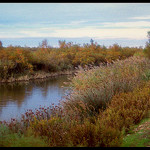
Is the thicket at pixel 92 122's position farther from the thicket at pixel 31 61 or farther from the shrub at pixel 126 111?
the thicket at pixel 31 61

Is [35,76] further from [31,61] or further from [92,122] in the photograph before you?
[92,122]

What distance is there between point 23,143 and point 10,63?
28163 millimetres

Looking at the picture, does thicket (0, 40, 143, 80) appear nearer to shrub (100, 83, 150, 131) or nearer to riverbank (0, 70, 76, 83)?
riverbank (0, 70, 76, 83)

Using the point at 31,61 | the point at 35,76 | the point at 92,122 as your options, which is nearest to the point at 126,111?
the point at 92,122

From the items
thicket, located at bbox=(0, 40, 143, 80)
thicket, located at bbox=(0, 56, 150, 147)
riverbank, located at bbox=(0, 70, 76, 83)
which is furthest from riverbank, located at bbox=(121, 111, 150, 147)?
riverbank, located at bbox=(0, 70, 76, 83)

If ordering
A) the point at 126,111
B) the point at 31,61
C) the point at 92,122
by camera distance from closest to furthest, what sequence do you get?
1. the point at 126,111
2. the point at 92,122
3. the point at 31,61

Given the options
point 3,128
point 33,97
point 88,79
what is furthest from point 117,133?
point 33,97

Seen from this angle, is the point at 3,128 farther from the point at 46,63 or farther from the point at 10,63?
the point at 46,63

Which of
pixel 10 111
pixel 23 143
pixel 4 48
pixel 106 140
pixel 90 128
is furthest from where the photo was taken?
pixel 4 48

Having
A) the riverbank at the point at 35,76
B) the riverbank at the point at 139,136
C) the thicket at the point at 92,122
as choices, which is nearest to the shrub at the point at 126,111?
the thicket at the point at 92,122

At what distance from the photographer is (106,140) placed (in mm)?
5078

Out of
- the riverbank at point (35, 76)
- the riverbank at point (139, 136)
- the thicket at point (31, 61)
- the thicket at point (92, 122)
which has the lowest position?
the riverbank at point (35, 76)

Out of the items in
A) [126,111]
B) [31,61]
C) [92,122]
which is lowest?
[92,122]

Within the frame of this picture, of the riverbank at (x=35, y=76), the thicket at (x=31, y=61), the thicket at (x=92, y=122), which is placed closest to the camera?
the thicket at (x=92, y=122)
